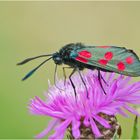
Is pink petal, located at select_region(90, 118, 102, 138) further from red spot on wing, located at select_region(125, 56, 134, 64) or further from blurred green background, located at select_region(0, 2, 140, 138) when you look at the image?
blurred green background, located at select_region(0, 2, 140, 138)

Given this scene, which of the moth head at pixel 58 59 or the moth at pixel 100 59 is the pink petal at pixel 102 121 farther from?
the moth head at pixel 58 59

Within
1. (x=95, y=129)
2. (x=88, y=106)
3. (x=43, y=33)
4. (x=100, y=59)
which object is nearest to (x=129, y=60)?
(x=100, y=59)

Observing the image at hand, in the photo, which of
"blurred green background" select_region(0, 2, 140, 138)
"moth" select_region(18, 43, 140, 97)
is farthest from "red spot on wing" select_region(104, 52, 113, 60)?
"blurred green background" select_region(0, 2, 140, 138)

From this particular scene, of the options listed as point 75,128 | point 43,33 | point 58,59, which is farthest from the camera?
point 43,33

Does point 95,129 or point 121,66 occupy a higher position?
point 121,66

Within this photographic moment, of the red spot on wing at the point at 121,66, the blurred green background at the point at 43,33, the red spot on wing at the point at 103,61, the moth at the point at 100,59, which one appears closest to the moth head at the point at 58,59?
the moth at the point at 100,59

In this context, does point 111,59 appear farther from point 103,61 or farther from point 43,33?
point 43,33

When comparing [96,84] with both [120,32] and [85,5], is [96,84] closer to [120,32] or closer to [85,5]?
[120,32]
